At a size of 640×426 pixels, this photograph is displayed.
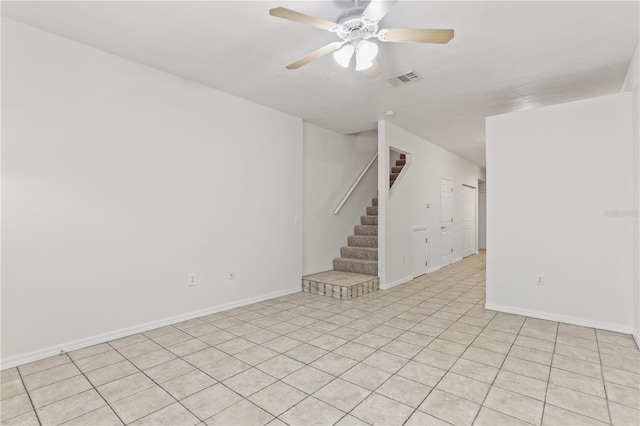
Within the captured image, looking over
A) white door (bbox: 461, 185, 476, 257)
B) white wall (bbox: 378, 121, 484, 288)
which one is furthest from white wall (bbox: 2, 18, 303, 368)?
white door (bbox: 461, 185, 476, 257)

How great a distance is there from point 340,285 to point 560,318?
2577 mm

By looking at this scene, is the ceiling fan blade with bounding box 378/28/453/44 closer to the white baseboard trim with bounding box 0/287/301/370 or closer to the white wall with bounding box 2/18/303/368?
the white wall with bounding box 2/18/303/368

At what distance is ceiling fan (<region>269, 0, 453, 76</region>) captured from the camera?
1802 mm

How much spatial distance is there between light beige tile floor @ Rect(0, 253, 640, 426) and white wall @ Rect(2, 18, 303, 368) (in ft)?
1.20

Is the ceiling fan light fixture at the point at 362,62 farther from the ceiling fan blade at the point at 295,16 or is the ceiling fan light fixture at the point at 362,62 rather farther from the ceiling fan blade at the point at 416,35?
the ceiling fan blade at the point at 295,16

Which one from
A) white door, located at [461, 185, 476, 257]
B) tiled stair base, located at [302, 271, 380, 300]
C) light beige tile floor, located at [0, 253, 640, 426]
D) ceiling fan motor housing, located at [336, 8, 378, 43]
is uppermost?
ceiling fan motor housing, located at [336, 8, 378, 43]

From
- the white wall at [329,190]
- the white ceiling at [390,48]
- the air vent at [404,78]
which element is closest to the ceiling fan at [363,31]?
the white ceiling at [390,48]

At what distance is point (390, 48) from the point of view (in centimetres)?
275

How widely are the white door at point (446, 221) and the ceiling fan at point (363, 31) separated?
16.9 ft

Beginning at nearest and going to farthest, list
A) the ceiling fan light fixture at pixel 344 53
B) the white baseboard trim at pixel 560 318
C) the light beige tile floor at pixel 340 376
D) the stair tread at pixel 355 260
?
the light beige tile floor at pixel 340 376 < the ceiling fan light fixture at pixel 344 53 < the white baseboard trim at pixel 560 318 < the stair tread at pixel 355 260

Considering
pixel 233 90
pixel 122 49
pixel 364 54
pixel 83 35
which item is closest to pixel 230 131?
pixel 233 90

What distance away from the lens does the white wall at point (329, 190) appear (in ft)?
17.1

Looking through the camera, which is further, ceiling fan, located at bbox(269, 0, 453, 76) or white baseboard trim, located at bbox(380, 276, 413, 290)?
white baseboard trim, located at bbox(380, 276, 413, 290)

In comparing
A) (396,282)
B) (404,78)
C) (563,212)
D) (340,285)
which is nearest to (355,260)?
(396,282)
